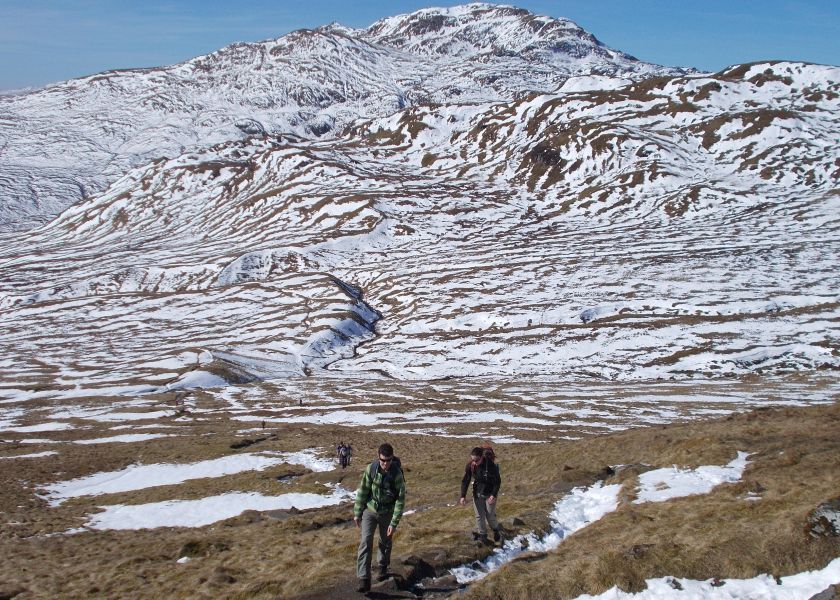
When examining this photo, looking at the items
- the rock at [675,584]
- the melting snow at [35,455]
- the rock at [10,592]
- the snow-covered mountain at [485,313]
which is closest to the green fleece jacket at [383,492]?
the rock at [675,584]

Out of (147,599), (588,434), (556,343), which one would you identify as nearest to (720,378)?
(556,343)

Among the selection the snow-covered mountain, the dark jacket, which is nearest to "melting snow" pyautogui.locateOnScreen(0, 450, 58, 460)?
the snow-covered mountain

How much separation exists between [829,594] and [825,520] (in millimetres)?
3214

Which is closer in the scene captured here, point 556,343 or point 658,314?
point 556,343

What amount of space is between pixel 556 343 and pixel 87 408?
7709 cm

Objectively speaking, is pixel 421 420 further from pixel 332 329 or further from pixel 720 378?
pixel 332 329

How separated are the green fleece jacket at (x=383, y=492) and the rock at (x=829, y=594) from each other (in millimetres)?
9684

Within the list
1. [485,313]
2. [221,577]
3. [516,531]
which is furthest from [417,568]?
[485,313]

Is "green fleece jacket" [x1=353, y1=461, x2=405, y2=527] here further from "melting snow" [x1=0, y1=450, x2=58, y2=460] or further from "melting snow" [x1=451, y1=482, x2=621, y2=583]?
"melting snow" [x1=0, y1=450, x2=58, y2=460]

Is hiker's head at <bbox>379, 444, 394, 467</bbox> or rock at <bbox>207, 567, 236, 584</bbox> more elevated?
hiker's head at <bbox>379, 444, 394, 467</bbox>

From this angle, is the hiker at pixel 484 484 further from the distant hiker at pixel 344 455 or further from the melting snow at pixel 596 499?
the distant hiker at pixel 344 455

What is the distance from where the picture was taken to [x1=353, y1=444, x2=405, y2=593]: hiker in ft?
50.2

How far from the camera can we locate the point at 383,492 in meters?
15.4

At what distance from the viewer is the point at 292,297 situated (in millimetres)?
162625
